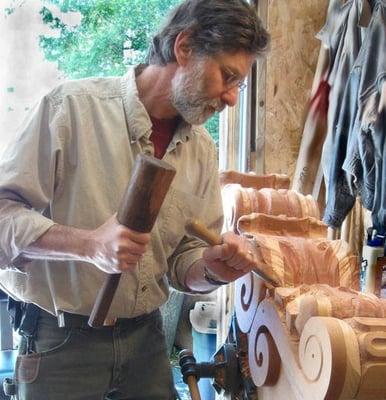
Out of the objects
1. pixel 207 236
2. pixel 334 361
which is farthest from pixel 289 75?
pixel 334 361

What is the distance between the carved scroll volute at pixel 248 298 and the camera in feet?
3.71

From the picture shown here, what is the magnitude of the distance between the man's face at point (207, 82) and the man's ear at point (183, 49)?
0.02 metres

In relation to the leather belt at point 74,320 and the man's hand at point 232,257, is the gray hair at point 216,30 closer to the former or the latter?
the man's hand at point 232,257

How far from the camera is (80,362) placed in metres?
1.16

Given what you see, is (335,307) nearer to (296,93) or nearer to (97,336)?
(97,336)

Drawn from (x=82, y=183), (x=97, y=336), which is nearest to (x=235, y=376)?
(x=97, y=336)

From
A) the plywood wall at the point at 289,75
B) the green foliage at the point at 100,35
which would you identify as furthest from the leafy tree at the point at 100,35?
the plywood wall at the point at 289,75

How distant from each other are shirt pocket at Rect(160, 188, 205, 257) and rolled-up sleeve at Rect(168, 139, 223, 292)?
0.02 m

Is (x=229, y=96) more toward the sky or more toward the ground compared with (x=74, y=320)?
more toward the sky

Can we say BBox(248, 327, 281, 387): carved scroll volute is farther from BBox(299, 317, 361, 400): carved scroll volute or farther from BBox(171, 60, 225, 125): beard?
BBox(171, 60, 225, 125): beard

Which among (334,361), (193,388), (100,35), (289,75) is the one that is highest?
(100,35)

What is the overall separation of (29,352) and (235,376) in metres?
0.50

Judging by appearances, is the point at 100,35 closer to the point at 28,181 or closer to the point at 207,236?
the point at 28,181

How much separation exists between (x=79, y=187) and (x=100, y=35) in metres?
1.35
